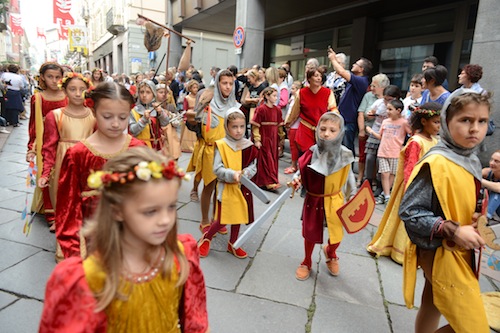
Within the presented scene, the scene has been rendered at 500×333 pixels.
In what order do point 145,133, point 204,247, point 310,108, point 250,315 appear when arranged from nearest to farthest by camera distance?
point 250,315 → point 204,247 → point 145,133 → point 310,108

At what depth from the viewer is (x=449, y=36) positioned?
8602mm

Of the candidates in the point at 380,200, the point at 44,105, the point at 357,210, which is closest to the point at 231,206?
the point at 357,210

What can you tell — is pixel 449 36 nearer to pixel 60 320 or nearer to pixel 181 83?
pixel 181 83

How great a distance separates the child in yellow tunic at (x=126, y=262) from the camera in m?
1.11

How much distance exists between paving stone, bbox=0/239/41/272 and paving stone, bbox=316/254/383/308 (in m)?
2.70

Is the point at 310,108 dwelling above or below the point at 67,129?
above

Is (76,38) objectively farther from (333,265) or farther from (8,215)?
(333,265)

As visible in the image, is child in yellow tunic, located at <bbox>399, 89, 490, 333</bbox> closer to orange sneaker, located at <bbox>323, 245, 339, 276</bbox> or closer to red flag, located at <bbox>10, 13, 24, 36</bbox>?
orange sneaker, located at <bbox>323, 245, 339, 276</bbox>

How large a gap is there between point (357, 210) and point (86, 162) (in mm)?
1984

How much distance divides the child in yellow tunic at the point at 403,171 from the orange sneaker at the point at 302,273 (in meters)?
0.87

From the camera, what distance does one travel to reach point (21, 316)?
2359mm

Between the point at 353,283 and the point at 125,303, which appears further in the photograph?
the point at 353,283

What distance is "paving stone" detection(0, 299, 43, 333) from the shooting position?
2.25 meters

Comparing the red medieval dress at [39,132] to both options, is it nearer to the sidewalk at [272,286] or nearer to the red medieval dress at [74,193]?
the sidewalk at [272,286]
